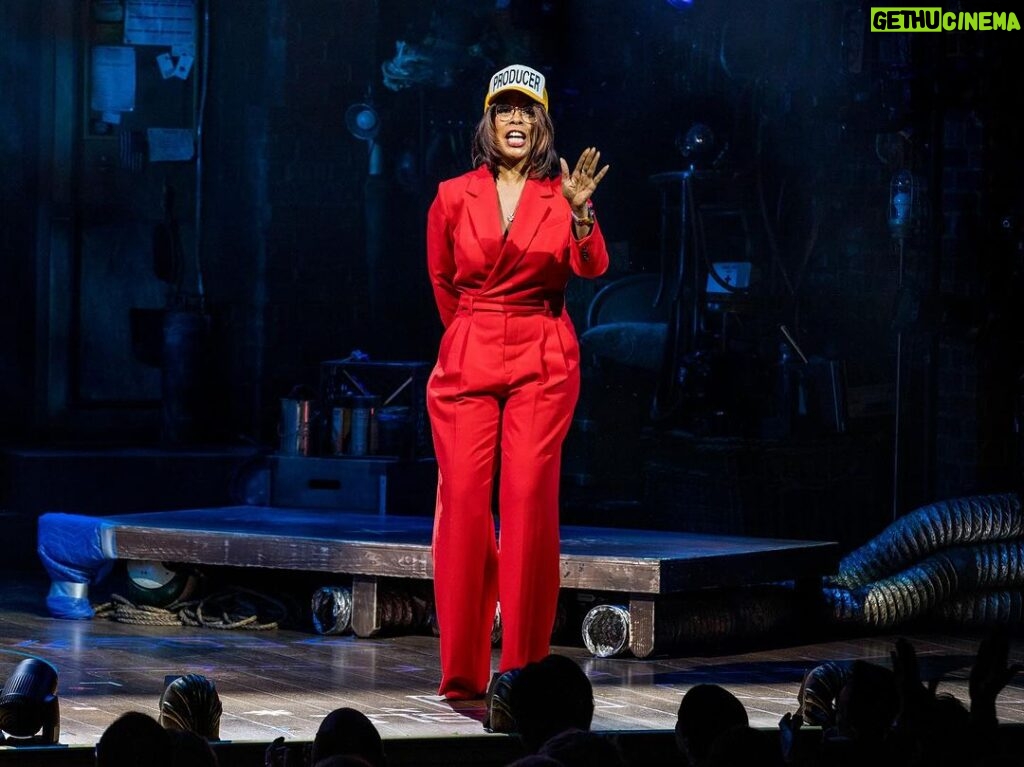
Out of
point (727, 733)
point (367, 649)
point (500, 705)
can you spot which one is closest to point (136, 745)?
point (727, 733)

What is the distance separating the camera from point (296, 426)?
7727 mm

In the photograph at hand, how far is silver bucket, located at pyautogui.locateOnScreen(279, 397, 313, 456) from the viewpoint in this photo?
7715 mm

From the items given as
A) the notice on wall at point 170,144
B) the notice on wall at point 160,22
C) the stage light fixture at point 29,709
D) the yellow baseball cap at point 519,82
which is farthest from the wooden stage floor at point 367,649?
the notice on wall at point 160,22

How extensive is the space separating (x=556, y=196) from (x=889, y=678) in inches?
79.5

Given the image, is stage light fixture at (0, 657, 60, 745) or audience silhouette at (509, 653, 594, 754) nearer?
audience silhouette at (509, 653, 594, 754)

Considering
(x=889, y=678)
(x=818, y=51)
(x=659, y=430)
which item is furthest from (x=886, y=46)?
(x=889, y=678)

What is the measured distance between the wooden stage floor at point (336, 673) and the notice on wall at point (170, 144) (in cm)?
239

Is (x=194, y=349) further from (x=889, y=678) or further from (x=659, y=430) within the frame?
(x=889, y=678)

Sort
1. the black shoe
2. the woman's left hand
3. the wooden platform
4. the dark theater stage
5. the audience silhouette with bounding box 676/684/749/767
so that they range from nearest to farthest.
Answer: the audience silhouette with bounding box 676/684/749/767
the black shoe
the woman's left hand
the wooden platform
the dark theater stage

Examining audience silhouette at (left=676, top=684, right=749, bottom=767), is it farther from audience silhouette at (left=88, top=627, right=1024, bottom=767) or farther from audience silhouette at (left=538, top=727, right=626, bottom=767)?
audience silhouette at (left=538, top=727, right=626, bottom=767)

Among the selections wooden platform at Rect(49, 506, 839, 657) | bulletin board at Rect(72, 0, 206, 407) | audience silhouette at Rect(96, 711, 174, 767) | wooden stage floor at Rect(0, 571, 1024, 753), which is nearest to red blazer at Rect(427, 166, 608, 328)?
wooden stage floor at Rect(0, 571, 1024, 753)

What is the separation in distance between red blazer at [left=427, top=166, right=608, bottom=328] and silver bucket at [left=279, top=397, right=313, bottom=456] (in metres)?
2.63

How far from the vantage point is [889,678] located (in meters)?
3.43

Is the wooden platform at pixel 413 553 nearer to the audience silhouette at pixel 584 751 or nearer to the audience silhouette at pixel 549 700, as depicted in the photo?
the audience silhouette at pixel 549 700
